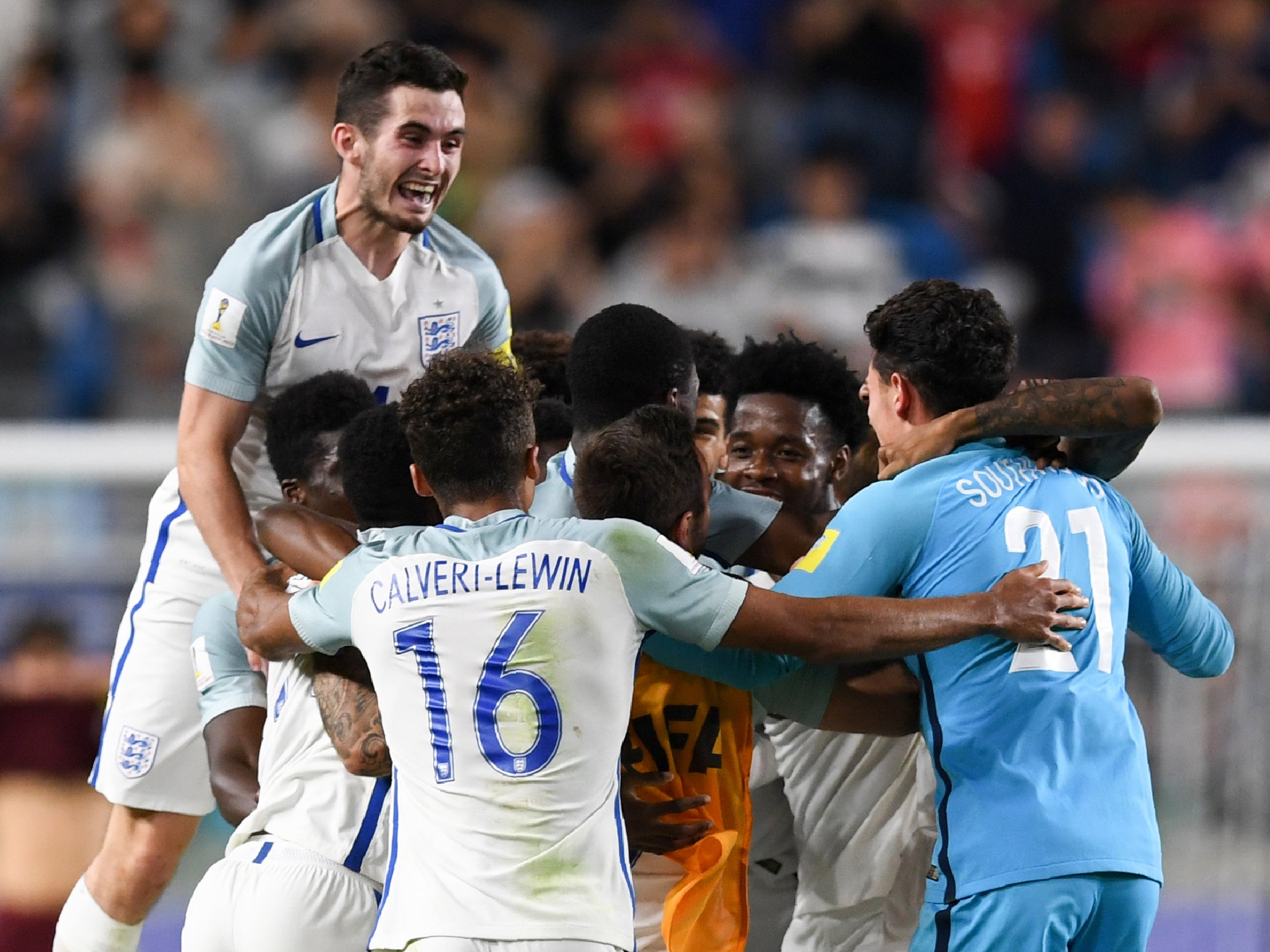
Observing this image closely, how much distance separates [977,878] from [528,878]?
92 cm

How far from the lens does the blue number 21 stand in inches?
127

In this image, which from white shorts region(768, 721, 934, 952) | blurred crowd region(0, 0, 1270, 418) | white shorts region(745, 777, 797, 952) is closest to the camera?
white shorts region(768, 721, 934, 952)

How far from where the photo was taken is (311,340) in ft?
15.6

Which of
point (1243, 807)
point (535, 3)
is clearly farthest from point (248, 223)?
point (1243, 807)

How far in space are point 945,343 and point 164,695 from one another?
261 cm

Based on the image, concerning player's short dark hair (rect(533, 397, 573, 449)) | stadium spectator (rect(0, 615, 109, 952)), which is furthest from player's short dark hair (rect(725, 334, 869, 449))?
stadium spectator (rect(0, 615, 109, 952))

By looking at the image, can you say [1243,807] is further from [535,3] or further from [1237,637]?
[535,3]

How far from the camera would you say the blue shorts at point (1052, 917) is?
134 inches

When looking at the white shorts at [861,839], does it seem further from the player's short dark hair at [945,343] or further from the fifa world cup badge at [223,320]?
the fifa world cup badge at [223,320]

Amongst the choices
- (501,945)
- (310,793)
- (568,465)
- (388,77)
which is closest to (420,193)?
(388,77)

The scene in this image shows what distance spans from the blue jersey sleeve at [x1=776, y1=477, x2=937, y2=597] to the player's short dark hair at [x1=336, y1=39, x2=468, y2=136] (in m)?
1.89

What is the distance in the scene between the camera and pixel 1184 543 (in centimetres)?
738

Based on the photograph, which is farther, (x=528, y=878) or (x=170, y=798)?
(x=170, y=798)

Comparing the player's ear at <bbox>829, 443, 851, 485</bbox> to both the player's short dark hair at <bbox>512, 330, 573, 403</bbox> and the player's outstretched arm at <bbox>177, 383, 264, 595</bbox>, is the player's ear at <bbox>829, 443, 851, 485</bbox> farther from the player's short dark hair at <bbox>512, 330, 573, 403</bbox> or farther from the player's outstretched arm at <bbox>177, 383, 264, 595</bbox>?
the player's outstretched arm at <bbox>177, 383, 264, 595</bbox>
